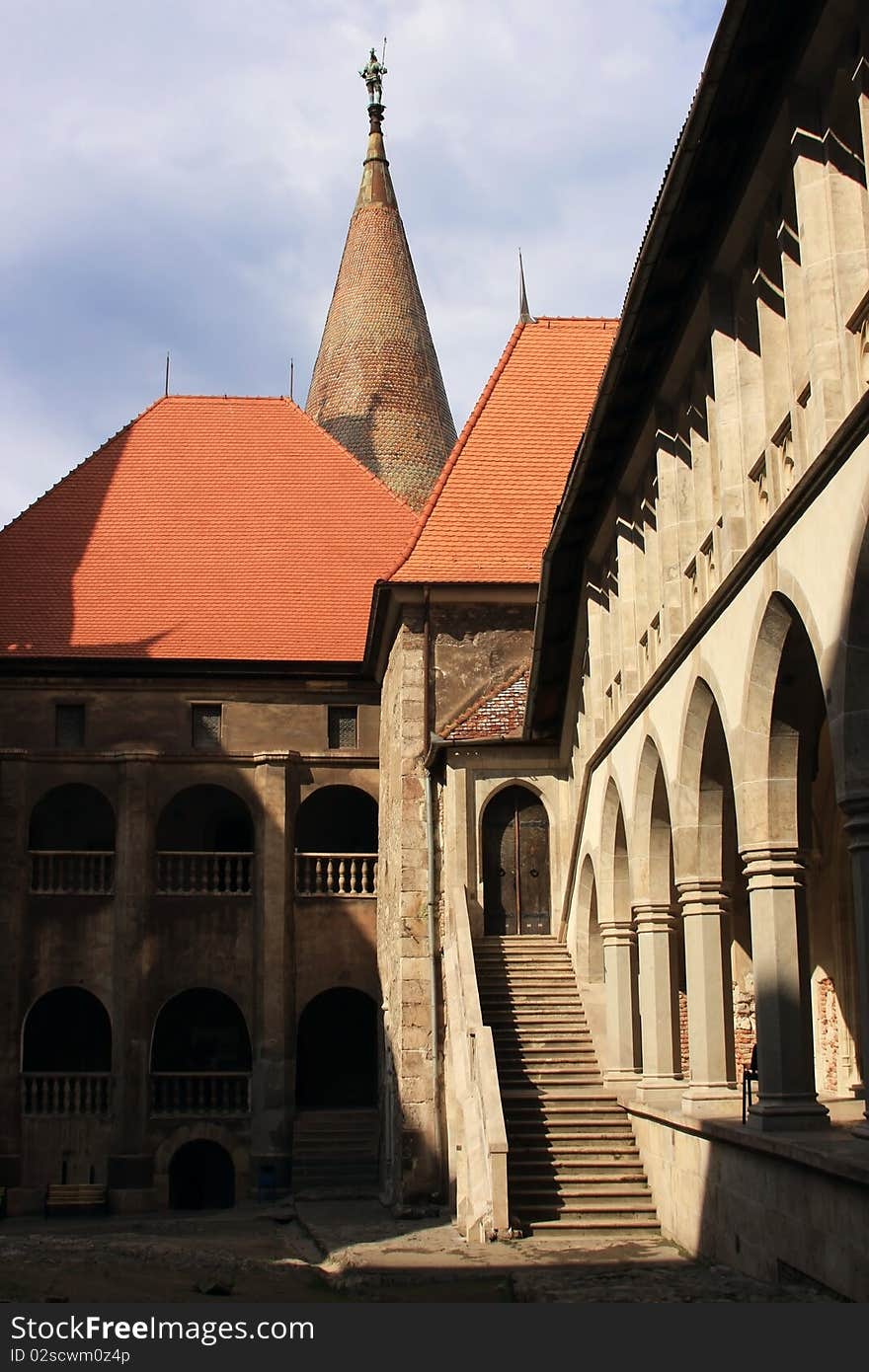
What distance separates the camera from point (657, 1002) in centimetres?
1750

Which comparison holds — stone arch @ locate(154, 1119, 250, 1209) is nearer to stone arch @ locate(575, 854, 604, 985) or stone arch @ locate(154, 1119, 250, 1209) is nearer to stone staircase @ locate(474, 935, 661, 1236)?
stone staircase @ locate(474, 935, 661, 1236)

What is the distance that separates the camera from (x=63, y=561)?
33812 mm

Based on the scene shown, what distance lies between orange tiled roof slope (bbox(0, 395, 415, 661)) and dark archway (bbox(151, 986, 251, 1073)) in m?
6.44

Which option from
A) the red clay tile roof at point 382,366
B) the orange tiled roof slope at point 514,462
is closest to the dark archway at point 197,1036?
the orange tiled roof slope at point 514,462

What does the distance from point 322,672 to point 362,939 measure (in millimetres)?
4593

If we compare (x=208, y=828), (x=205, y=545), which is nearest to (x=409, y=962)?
(x=208, y=828)

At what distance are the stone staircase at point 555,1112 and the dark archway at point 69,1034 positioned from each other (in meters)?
12.6

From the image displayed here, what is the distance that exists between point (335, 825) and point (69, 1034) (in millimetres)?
6093

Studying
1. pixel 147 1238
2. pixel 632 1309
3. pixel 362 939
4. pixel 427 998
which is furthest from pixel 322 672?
pixel 632 1309

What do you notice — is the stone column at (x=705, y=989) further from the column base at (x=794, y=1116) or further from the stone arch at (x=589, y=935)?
the stone arch at (x=589, y=935)

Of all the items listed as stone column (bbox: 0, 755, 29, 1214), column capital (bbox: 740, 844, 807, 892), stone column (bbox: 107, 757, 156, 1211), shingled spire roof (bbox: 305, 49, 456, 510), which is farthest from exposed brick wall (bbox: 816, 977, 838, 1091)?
shingled spire roof (bbox: 305, 49, 456, 510)

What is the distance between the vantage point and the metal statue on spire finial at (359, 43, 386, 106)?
50.6 metres

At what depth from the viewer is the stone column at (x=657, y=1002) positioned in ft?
57.5

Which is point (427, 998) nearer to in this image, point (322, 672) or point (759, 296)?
point (322, 672)
